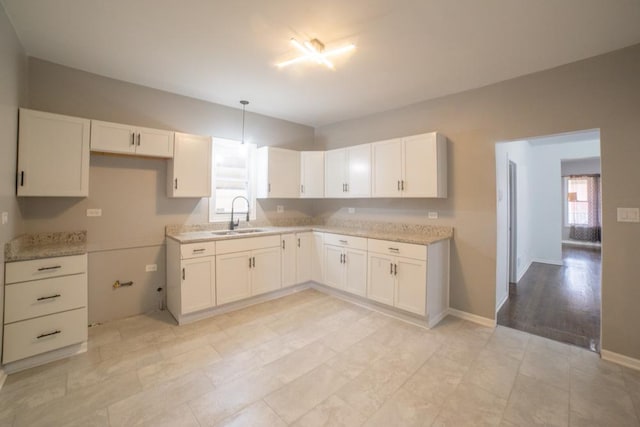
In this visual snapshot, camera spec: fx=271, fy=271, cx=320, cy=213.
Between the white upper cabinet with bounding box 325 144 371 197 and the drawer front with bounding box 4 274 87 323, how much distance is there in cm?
315

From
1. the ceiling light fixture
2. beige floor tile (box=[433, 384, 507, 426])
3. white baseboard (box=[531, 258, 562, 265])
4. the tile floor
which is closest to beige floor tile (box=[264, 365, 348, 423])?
the tile floor

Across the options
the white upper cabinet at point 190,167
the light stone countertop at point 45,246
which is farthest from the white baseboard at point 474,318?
the light stone countertop at point 45,246

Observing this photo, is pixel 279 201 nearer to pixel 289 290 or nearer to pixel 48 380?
pixel 289 290

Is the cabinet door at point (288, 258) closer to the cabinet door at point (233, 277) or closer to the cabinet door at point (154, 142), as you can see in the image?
the cabinet door at point (233, 277)

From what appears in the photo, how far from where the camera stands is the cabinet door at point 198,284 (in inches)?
118

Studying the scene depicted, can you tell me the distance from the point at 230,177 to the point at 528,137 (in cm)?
374

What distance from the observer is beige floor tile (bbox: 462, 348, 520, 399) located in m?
2.03

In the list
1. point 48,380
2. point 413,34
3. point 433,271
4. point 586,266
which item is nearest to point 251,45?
point 413,34

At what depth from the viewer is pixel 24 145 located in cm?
240

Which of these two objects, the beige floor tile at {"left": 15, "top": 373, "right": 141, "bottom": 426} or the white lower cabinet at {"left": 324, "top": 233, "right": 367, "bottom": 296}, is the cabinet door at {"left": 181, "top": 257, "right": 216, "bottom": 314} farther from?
the white lower cabinet at {"left": 324, "top": 233, "right": 367, "bottom": 296}

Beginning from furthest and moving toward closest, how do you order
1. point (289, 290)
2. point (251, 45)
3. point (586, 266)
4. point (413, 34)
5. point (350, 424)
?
point (586, 266)
point (289, 290)
point (251, 45)
point (413, 34)
point (350, 424)

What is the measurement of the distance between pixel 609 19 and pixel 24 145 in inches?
190

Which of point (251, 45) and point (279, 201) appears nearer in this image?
point (251, 45)

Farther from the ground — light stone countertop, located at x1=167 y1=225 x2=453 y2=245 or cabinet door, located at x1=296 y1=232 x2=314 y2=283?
light stone countertop, located at x1=167 y1=225 x2=453 y2=245
